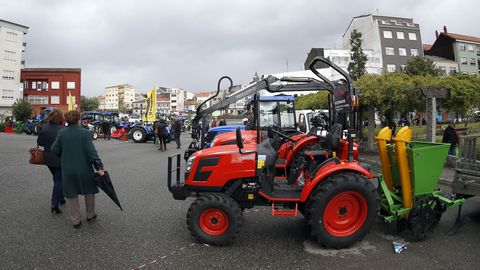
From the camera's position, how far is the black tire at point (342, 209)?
4289 millimetres

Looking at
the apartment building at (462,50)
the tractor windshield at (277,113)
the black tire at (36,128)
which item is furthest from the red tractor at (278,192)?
the apartment building at (462,50)

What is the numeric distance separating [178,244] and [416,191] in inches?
124

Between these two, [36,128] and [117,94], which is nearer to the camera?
[36,128]

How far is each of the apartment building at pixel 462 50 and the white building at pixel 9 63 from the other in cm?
7292

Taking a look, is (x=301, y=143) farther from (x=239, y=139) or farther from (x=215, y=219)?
(x=215, y=219)

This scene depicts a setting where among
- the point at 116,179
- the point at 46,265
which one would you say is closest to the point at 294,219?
the point at 46,265

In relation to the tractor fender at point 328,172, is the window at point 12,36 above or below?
above

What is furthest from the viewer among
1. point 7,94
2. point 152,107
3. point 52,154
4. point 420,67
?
point 7,94

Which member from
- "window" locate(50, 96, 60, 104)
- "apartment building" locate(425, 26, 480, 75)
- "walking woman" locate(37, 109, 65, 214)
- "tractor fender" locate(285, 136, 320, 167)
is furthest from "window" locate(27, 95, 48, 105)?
"apartment building" locate(425, 26, 480, 75)

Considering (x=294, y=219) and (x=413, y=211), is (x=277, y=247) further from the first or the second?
(x=413, y=211)

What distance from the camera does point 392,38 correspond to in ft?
193

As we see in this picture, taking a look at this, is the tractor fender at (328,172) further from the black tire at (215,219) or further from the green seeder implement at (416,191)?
the black tire at (215,219)

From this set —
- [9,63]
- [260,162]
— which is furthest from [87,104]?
[260,162]

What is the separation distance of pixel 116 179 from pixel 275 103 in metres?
4.88
